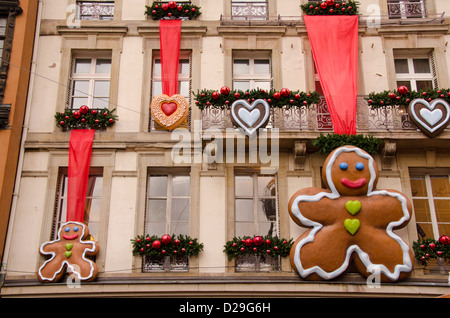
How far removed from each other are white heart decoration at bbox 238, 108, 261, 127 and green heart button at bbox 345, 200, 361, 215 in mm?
2724

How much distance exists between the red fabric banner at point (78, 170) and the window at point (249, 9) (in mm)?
4904

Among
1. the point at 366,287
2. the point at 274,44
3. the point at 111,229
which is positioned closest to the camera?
the point at 366,287

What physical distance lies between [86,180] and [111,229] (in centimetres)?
127

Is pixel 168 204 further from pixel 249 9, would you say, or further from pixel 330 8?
pixel 330 8

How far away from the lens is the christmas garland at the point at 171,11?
43.2 ft

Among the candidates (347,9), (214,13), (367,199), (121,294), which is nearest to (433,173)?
(367,199)

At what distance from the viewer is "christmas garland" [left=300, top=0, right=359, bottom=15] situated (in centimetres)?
1312

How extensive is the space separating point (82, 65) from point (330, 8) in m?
A: 6.58

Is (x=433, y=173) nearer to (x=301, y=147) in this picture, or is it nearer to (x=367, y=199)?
(x=367, y=199)

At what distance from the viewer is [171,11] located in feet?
43.4

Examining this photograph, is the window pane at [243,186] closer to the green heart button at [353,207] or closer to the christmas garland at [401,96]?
the green heart button at [353,207]

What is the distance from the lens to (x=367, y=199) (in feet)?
35.4

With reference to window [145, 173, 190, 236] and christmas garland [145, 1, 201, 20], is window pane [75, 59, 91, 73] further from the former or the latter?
window [145, 173, 190, 236]

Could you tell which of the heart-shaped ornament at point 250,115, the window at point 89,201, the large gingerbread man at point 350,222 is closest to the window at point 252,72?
the heart-shaped ornament at point 250,115
